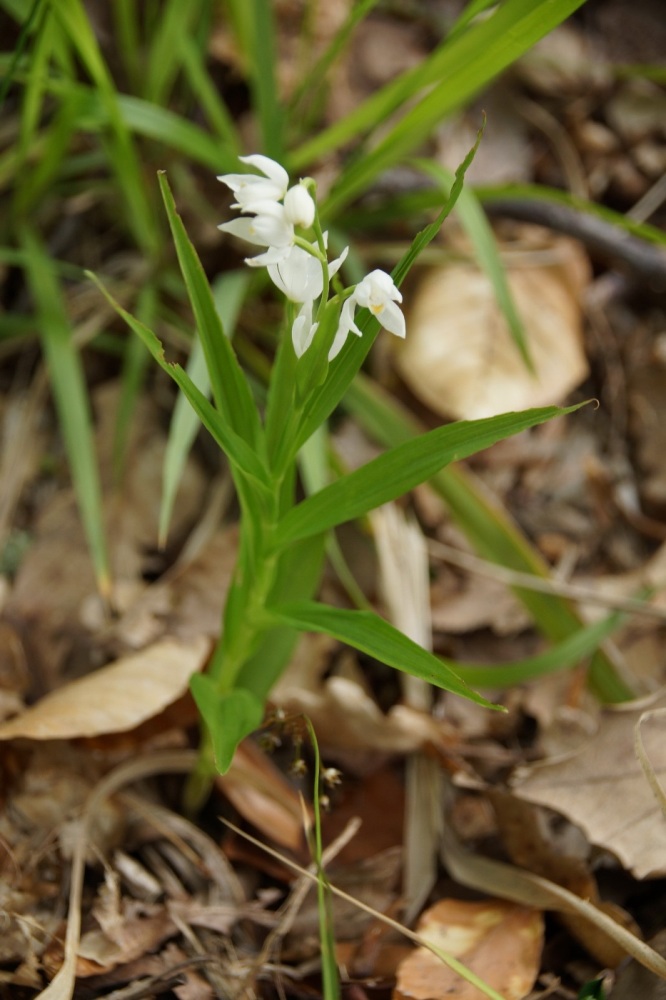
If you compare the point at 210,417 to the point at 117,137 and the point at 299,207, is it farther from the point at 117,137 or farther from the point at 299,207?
the point at 117,137

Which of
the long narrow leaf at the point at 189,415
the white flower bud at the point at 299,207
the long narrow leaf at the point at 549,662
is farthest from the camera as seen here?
the long narrow leaf at the point at 549,662

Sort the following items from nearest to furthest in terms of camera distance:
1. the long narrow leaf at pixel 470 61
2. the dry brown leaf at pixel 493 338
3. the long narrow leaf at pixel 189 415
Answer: the long narrow leaf at pixel 470 61, the long narrow leaf at pixel 189 415, the dry brown leaf at pixel 493 338

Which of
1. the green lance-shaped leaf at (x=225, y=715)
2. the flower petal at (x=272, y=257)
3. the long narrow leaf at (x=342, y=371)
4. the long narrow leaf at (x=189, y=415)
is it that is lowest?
the green lance-shaped leaf at (x=225, y=715)

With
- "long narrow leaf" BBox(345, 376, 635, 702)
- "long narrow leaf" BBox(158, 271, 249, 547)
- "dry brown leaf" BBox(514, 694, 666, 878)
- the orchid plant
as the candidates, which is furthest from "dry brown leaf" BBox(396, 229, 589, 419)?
the orchid plant

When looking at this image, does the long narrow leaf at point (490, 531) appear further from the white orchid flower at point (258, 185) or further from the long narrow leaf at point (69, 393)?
the white orchid flower at point (258, 185)

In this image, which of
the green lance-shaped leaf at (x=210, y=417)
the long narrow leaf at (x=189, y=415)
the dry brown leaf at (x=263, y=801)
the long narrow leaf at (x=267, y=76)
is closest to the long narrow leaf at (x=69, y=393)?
the long narrow leaf at (x=189, y=415)

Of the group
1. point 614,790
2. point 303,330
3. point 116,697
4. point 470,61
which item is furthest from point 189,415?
point 614,790

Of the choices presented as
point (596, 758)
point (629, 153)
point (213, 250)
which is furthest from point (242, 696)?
point (629, 153)
